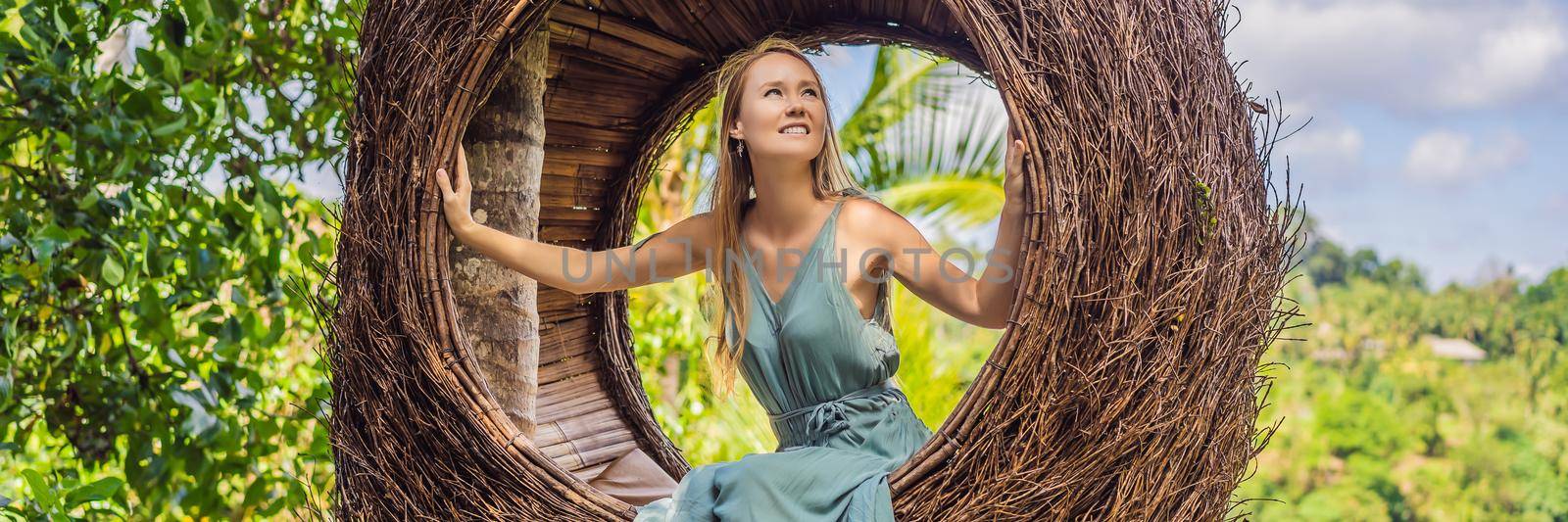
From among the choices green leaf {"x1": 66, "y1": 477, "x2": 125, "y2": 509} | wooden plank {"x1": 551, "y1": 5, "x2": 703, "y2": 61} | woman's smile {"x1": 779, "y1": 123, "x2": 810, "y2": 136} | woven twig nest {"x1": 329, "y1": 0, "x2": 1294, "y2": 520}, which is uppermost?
wooden plank {"x1": 551, "y1": 5, "x2": 703, "y2": 61}

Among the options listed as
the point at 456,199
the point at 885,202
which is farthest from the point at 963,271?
the point at 885,202

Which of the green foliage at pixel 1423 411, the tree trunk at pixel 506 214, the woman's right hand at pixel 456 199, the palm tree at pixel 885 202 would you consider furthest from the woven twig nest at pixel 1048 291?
the green foliage at pixel 1423 411

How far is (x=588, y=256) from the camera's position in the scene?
5.91 ft

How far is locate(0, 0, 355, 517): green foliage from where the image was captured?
1.96 metres

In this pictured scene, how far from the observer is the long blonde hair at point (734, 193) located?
1633mm

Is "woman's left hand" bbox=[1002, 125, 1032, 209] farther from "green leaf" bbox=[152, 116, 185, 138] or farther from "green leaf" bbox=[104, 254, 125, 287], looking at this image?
"green leaf" bbox=[104, 254, 125, 287]

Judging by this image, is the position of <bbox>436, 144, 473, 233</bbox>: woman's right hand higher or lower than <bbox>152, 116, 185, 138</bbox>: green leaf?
lower

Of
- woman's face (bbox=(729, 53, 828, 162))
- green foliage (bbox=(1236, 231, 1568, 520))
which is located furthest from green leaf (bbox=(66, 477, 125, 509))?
green foliage (bbox=(1236, 231, 1568, 520))

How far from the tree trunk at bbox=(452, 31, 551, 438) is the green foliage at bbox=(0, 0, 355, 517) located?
282 mm

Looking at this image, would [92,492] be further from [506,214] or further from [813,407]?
[813,407]

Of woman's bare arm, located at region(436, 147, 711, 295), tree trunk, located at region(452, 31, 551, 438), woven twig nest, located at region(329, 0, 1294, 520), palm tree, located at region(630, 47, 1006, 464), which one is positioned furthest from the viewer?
palm tree, located at region(630, 47, 1006, 464)

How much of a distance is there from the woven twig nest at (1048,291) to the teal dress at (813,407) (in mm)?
104

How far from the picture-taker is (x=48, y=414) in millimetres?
2127

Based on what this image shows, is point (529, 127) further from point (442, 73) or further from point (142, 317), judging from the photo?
point (142, 317)
